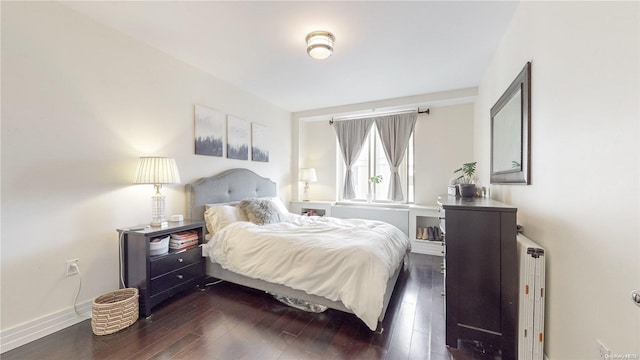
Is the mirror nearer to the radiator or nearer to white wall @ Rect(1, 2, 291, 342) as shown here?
the radiator

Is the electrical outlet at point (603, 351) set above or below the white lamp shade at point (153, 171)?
below

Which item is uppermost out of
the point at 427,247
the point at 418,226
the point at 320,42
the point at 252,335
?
the point at 320,42

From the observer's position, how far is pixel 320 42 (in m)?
2.24

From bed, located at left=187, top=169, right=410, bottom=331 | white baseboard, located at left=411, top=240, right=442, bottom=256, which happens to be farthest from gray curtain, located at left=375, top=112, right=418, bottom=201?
bed, located at left=187, top=169, right=410, bottom=331

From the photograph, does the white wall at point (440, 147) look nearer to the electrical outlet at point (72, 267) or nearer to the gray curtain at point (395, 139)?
the gray curtain at point (395, 139)

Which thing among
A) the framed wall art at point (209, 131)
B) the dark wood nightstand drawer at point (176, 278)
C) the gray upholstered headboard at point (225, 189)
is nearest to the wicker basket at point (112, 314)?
the dark wood nightstand drawer at point (176, 278)

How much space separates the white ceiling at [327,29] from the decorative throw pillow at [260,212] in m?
1.74

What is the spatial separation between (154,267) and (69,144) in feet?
4.06

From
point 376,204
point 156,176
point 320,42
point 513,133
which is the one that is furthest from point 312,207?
point 513,133

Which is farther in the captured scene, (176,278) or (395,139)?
(395,139)

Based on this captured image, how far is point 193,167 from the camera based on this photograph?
9.69ft

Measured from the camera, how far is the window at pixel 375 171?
4418 millimetres

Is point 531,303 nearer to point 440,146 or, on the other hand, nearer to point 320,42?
point 320,42

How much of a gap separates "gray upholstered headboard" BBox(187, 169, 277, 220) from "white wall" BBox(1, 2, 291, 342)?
0.24m
